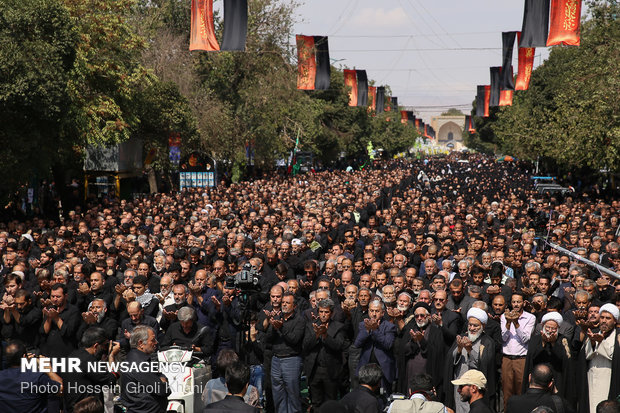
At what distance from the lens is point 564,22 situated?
65.6 feet

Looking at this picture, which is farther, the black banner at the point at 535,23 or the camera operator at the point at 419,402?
the black banner at the point at 535,23

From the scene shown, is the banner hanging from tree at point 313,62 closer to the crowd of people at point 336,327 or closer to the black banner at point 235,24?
the black banner at point 235,24

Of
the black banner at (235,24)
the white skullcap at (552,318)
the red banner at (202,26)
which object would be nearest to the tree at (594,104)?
the black banner at (235,24)

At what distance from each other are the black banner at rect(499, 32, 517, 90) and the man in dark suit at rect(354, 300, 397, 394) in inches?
866

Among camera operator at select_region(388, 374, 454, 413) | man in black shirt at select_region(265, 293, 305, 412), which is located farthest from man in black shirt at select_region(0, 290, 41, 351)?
camera operator at select_region(388, 374, 454, 413)

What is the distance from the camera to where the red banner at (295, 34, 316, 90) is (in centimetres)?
2764

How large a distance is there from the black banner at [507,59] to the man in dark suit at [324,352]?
22160 mm

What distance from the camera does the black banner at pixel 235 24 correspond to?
68.2 feet

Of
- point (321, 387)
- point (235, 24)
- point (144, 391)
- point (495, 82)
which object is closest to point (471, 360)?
point (321, 387)

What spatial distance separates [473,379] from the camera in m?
6.15

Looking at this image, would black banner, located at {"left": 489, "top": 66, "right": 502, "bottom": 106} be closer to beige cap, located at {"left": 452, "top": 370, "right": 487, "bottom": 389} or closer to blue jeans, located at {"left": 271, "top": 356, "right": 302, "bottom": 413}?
blue jeans, located at {"left": 271, "top": 356, "right": 302, "bottom": 413}

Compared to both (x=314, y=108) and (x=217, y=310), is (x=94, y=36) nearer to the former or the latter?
(x=217, y=310)

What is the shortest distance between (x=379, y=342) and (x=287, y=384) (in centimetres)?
115

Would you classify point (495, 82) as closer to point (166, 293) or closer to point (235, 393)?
point (166, 293)
